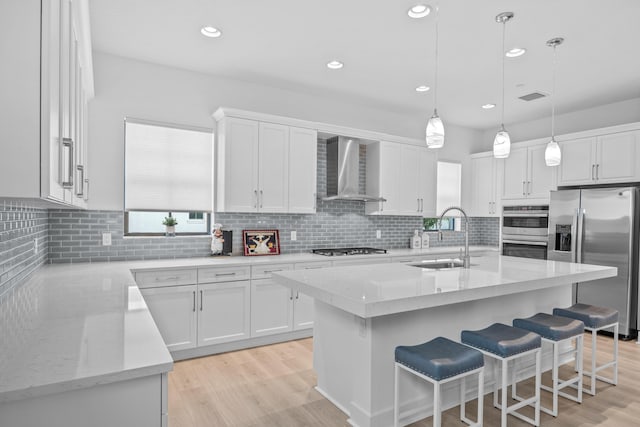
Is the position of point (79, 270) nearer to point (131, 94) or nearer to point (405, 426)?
point (131, 94)

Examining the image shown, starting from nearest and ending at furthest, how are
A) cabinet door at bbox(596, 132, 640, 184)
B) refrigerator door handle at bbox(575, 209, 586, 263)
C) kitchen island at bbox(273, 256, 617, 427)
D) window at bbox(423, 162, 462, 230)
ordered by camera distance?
kitchen island at bbox(273, 256, 617, 427) < cabinet door at bbox(596, 132, 640, 184) < refrigerator door handle at bbox(575, 209, 586, 263) < window at bbox(423, 162, 462, 230)

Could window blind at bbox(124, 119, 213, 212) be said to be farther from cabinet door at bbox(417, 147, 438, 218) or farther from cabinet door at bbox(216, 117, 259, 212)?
cabinet door at bbox(417, 147, 438, 218)

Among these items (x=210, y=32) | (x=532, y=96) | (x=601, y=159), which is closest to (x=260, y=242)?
(x=210, y=32)

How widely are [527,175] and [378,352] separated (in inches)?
167

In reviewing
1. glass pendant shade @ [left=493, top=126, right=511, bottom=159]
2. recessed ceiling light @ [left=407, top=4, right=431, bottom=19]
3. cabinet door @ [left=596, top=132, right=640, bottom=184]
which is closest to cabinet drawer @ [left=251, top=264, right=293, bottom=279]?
glass pendant shade @ [left=493, top=126, right=511, bottom=159]

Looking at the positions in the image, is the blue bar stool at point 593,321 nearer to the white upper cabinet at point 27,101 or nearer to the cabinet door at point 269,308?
the cabinet door at point 269,308

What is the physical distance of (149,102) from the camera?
149 inches

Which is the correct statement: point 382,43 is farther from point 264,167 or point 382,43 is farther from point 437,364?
point 437,364

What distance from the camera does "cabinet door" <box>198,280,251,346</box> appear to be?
3525 millimetres

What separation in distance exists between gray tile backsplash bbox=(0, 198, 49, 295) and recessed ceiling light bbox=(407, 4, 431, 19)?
2.65m

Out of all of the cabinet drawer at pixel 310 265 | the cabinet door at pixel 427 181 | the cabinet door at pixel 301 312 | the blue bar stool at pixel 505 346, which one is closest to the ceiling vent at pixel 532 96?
the cabinet door at pixel 427 181

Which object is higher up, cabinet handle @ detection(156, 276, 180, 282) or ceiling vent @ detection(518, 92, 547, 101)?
ceiling vent @ detection(518, 92, 547, 101)

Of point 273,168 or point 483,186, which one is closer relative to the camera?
point 273,168

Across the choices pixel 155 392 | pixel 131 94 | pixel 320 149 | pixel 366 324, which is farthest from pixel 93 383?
pixel 320 149
